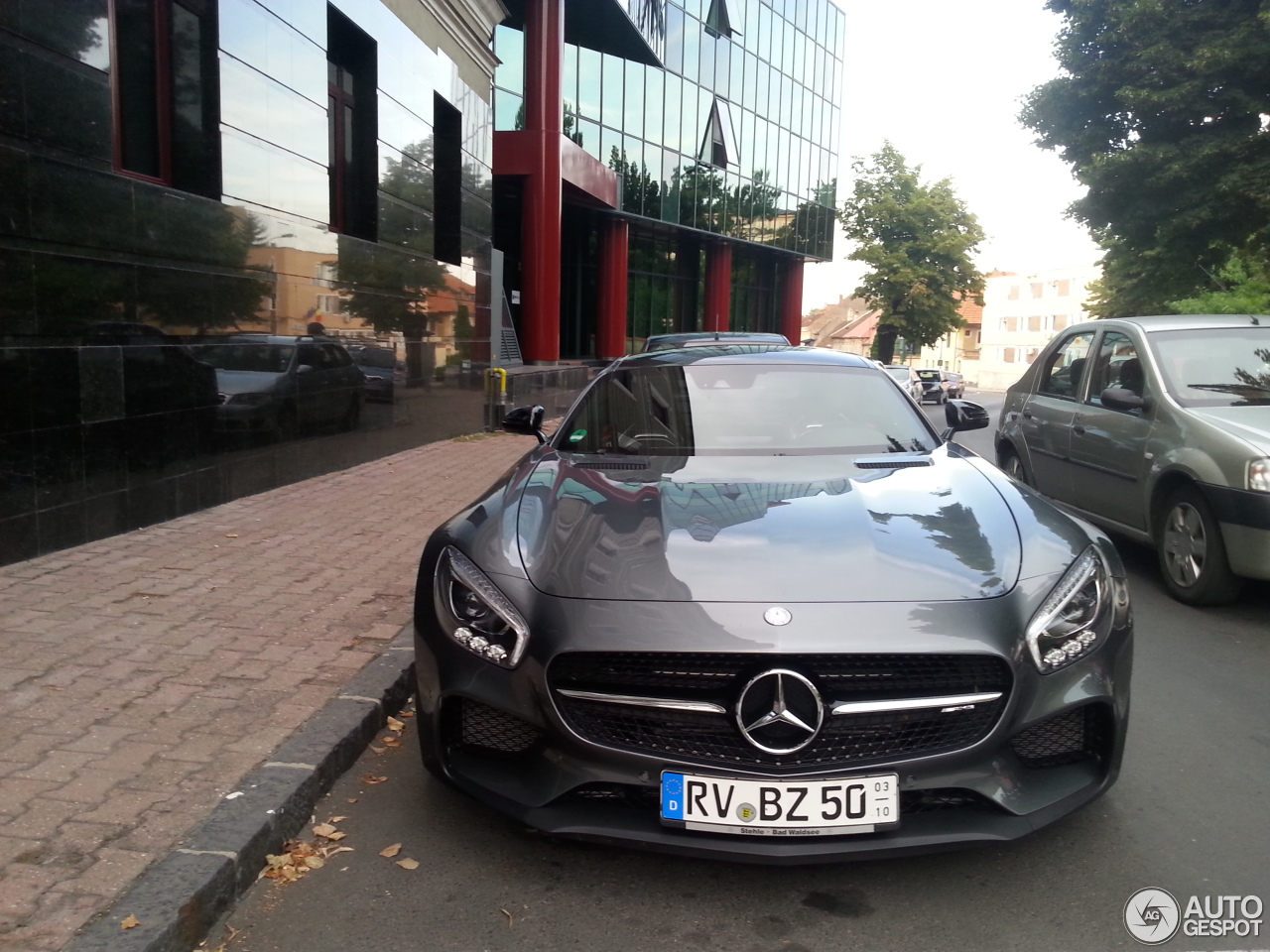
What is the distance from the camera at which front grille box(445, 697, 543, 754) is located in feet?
9.54

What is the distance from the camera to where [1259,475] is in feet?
17.6

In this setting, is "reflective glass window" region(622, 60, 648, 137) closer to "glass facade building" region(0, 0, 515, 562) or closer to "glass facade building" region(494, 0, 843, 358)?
"glass facade building" region(494, 0, 843, 358)

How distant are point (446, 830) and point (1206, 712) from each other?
305 centimetres

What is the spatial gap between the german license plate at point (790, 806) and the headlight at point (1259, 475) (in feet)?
12.2

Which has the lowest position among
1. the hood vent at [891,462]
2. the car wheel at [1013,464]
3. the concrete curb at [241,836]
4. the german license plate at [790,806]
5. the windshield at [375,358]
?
the concrete curb at [241,836]

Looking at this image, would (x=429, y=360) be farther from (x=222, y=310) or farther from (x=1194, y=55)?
(x=1194, y=55)

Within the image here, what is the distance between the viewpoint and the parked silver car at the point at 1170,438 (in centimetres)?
554

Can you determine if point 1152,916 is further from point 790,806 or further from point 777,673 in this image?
point 777,673

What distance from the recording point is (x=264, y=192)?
29.1ft

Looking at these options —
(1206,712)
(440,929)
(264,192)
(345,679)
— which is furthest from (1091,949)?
(264,192)

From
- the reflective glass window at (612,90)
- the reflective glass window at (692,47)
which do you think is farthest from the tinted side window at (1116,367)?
the reflective glass window at (692,47)

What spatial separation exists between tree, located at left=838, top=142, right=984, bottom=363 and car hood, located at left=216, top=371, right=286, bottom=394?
52801 mm

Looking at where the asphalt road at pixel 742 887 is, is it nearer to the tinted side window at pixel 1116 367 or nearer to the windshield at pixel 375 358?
the tinted side window at pixel 1116 367

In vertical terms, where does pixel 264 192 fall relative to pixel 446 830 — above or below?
above
